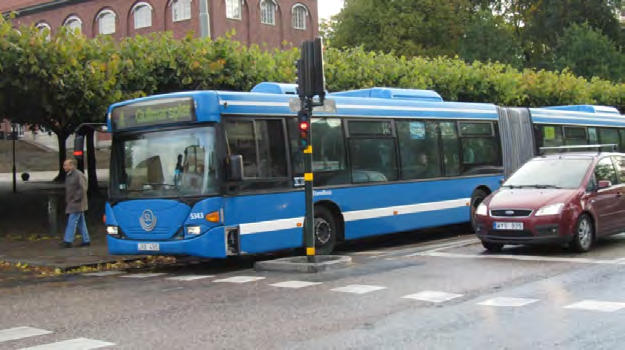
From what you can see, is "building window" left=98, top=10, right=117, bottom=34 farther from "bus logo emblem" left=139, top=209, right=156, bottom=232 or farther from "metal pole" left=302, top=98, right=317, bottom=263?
"metal pole" left=302, top=98, right=317, bottom=263

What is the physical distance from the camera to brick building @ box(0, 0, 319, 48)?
54.4 m

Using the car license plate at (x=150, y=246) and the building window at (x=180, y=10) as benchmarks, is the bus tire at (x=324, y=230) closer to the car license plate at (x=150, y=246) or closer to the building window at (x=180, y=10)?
the car license plate at (x=150, y=246)

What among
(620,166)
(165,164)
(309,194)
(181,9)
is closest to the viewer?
(309,194)

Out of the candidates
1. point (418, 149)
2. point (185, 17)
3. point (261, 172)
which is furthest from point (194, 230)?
point (185, 17)

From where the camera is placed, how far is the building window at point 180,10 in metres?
54.5

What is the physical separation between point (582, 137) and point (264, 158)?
12.1 m

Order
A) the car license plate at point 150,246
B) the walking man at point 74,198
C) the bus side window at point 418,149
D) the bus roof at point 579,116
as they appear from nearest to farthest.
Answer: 1. the car license plate at point 150,246
2. the bus side window at point 418,149
3. the walking man at point 74,198
4. the bus roof at point 579,116

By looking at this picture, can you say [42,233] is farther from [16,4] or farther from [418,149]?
[16,4]

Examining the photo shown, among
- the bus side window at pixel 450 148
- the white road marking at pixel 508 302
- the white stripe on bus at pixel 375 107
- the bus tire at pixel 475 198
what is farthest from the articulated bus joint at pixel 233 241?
the bus tire at pixel 475 198

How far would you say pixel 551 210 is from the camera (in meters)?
12.0

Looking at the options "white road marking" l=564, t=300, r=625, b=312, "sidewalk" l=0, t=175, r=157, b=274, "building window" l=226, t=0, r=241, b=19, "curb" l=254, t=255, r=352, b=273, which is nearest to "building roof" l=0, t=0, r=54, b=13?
"building window" l=226, t=0, r=241, b=19

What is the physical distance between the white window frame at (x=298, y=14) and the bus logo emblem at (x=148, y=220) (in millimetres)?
49483

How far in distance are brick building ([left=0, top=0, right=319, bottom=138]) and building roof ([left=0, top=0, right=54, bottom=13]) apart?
154 mm

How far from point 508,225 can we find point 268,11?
48031 millimetres
